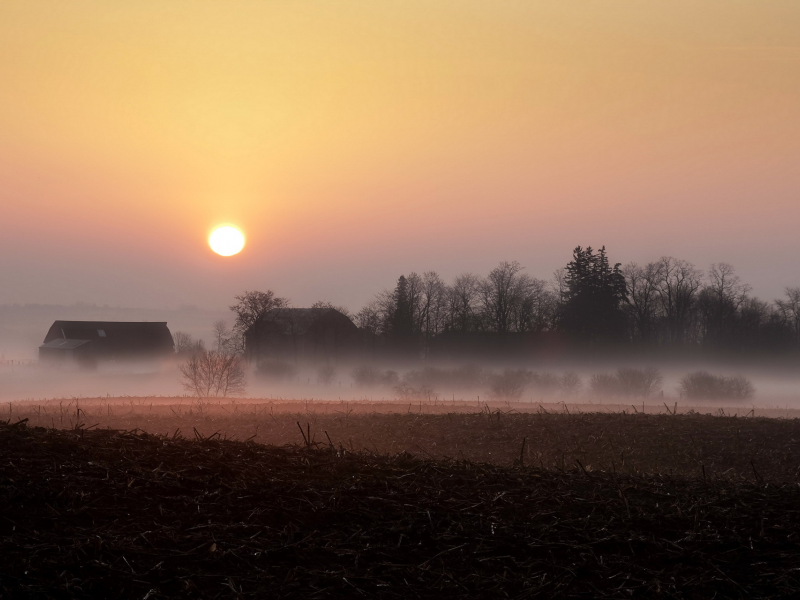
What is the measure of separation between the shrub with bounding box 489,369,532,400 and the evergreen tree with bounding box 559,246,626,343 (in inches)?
375

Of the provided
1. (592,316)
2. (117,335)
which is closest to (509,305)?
(592,316)

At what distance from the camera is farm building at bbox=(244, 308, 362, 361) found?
73.4 meters

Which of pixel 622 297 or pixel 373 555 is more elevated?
pixel 622 297

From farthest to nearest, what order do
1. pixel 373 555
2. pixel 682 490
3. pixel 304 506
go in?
pixel 682 490, pixel 304 506, pixel 373 555

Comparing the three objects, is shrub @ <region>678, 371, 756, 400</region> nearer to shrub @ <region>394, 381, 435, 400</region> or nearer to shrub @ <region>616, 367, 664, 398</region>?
shrub @ <region>616, 367, 664, 398</region>

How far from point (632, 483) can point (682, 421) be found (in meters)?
13.2

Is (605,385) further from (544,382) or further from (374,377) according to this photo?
(374,377)

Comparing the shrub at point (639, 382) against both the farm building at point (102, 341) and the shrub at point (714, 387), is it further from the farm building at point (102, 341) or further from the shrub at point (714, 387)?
the farm building at point (102, 341)

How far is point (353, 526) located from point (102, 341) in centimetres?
8703

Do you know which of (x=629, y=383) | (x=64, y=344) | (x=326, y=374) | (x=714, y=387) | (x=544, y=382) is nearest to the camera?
(x=714, y=387)

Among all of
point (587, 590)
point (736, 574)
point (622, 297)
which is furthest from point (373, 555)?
point (622, 297)

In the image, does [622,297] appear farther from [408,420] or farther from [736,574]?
[736,574]

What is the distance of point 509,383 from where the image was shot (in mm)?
58312

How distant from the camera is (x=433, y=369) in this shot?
6400 centimetres
